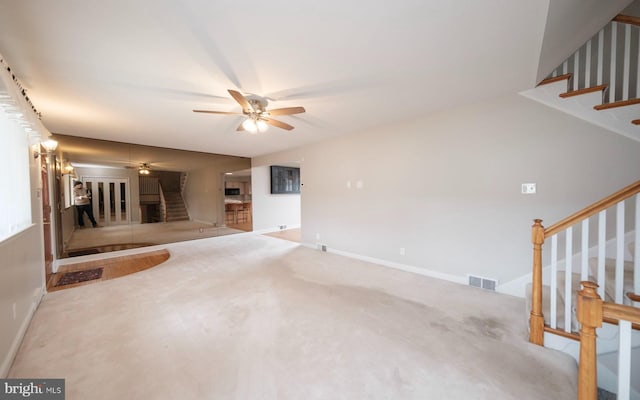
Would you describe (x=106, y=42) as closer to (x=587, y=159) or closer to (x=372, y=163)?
(x=372, y=163)

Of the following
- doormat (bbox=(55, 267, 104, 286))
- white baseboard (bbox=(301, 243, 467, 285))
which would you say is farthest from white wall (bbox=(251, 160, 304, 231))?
doormat (bbox=(55, 267, 104, 286))

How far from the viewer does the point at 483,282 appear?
10.3ft

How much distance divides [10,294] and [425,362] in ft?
11.1

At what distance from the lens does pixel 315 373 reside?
1683 mm

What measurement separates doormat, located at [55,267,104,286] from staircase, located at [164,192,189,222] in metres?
2.51

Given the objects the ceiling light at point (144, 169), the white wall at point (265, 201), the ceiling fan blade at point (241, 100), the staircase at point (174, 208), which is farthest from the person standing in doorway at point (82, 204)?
the ceiling fan blade at point (241, 100)

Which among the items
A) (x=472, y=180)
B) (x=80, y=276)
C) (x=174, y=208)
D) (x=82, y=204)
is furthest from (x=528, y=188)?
(x=82, y=204)

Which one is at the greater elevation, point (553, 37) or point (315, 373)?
point (553, 37)

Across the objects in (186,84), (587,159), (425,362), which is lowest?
(425,362)

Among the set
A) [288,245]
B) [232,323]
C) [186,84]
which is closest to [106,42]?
[186,84]

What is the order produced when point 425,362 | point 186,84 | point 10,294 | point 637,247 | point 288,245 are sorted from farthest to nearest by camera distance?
point 288,245 < point 186,84 < point 10,294 < point 425,362 < point 637,247

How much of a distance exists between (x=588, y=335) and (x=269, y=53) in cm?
271

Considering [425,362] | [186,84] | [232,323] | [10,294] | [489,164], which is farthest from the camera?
[489,164]

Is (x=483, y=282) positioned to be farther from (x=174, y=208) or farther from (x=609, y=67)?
(x=174, y=208)
